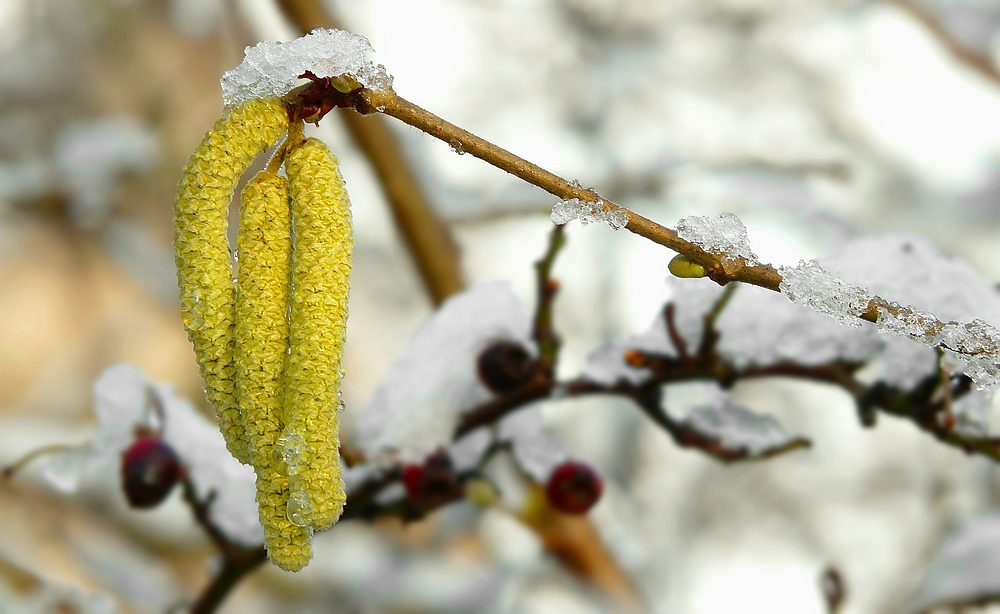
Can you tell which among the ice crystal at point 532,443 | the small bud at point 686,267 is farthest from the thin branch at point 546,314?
the small bud at point 686,267

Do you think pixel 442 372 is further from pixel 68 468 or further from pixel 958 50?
pixel 958 50

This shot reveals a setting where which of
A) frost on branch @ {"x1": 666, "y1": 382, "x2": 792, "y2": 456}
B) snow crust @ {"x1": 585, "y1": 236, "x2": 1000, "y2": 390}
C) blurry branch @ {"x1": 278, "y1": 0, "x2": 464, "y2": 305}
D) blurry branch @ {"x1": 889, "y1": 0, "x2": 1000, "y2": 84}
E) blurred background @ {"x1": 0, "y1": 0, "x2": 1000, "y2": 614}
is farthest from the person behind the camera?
blurred background @ {"x1": 0, "y1": 0, "x2": 1000, "y2": 614}

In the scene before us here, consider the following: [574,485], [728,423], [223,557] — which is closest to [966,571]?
[728,423]

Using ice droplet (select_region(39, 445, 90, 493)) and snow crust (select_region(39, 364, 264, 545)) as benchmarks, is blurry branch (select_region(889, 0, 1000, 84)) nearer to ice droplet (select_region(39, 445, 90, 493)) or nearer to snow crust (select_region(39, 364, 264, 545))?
snow crust (select_region(39, 364, 264, 545))

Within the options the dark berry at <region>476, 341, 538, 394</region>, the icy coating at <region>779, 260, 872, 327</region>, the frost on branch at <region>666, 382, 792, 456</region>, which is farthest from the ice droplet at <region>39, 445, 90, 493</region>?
the icy coating at <region>779, 260, 872, 327</region>

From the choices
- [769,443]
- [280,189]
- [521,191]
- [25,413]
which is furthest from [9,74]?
[769,443]
